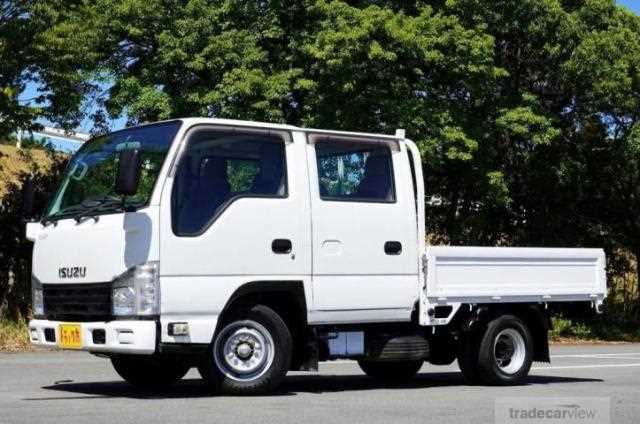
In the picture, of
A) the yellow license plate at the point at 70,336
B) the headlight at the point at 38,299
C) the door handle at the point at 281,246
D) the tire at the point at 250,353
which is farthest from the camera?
the headlight at the point at 38,299

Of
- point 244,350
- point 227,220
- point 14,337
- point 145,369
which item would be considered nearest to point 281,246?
point 227,220

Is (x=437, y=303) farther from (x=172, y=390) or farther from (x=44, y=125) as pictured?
(x=44, y=125)

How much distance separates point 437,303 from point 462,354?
2.87 feet

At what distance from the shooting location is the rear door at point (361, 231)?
1093cm

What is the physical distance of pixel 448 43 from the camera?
24266 mm

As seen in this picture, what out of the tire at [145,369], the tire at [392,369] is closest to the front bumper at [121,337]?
the tire at [145,369]

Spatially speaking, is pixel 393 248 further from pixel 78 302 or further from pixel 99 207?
pixel 78 302

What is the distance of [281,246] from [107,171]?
1864mm

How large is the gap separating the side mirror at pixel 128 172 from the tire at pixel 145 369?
230 centimetres

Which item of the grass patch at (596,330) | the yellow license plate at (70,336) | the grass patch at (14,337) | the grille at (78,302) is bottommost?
the grass patch at (596,330)

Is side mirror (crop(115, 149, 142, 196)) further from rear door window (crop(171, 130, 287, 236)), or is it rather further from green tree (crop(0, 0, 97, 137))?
green tree (crop(0, 0, 97, 137))

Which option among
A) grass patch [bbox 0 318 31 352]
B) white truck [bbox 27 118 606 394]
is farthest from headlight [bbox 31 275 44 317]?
grass patch [bbox 0 318 31 352]

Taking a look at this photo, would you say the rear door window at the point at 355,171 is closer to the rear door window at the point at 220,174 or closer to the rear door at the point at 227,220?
the rear door at the point at 227,220

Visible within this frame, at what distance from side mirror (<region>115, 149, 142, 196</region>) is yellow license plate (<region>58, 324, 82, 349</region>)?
135cm
